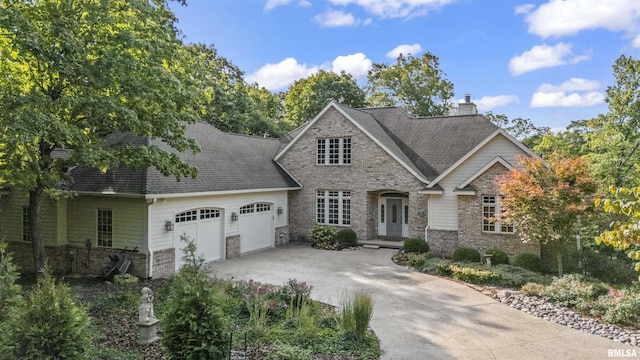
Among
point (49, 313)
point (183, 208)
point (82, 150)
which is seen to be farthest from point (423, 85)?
point (49, 313)

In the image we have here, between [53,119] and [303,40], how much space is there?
1392 cm

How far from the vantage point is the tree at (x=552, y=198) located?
12.6 metres

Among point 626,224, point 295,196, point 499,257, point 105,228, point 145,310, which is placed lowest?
point 499,257

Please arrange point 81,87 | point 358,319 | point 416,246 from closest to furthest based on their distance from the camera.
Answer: point 358,319 → point 81,87 → point 416,246

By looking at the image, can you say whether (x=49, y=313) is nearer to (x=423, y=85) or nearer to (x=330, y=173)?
(x=330, y=173)

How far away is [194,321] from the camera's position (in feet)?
21.1

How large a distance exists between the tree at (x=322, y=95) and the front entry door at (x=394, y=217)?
64.5ft

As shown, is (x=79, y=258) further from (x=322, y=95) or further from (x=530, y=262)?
(x=322, y=95)

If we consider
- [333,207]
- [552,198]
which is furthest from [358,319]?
[333,207]

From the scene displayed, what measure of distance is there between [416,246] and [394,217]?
3.97 m

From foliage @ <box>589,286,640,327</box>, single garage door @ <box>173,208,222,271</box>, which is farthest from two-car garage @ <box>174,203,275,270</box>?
foliage @ <box>589,286,640,327</box>

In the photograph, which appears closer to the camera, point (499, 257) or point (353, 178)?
point (499, 257)

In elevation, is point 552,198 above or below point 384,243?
above

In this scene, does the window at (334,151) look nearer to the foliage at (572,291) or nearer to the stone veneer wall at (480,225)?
the stone veneer wall at (480,225)
